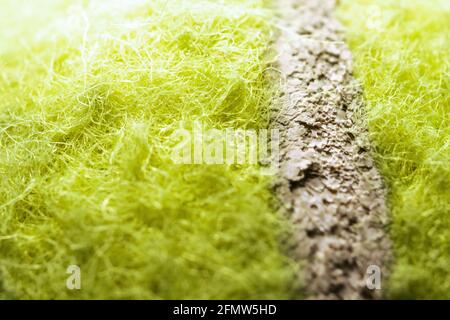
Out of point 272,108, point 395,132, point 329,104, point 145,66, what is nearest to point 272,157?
point 272,108

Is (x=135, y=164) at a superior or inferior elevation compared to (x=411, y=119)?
inferior

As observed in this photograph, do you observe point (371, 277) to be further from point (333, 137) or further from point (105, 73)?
point (105, 73)

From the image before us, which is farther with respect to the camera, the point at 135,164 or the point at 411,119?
the point at 411,119

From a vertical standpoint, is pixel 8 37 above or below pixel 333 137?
above
